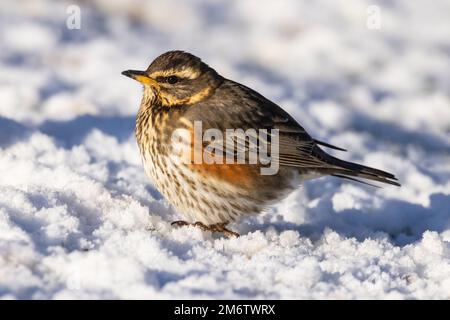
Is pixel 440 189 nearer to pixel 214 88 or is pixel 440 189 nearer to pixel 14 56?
pixel 214 88

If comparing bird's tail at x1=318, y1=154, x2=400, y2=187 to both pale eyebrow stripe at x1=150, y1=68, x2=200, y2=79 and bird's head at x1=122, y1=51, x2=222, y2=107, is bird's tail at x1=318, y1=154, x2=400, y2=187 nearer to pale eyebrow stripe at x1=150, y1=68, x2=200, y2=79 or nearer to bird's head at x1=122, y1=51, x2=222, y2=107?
bird's head at x1=122, y1=51, x2=222, y2=107

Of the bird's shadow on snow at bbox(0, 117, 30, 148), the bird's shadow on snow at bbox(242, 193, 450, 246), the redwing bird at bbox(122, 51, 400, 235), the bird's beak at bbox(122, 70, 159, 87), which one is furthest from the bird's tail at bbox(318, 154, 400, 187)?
the bird's shadow on snow at bbox(0, 117, 30, 148)

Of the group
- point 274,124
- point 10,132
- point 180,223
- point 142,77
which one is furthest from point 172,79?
point 10,132

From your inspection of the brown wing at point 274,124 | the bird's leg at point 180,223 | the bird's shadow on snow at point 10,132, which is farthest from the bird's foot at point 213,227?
the bird's shadow on snow at point 10,132

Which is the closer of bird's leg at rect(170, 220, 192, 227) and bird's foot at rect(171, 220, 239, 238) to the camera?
bird's foot at rect(171, 220, 239, 238)

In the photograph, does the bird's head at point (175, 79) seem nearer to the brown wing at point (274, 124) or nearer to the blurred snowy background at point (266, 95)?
the brown wing at point (274, 124)

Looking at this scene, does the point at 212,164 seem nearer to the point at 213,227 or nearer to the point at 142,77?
the point at 213,227
